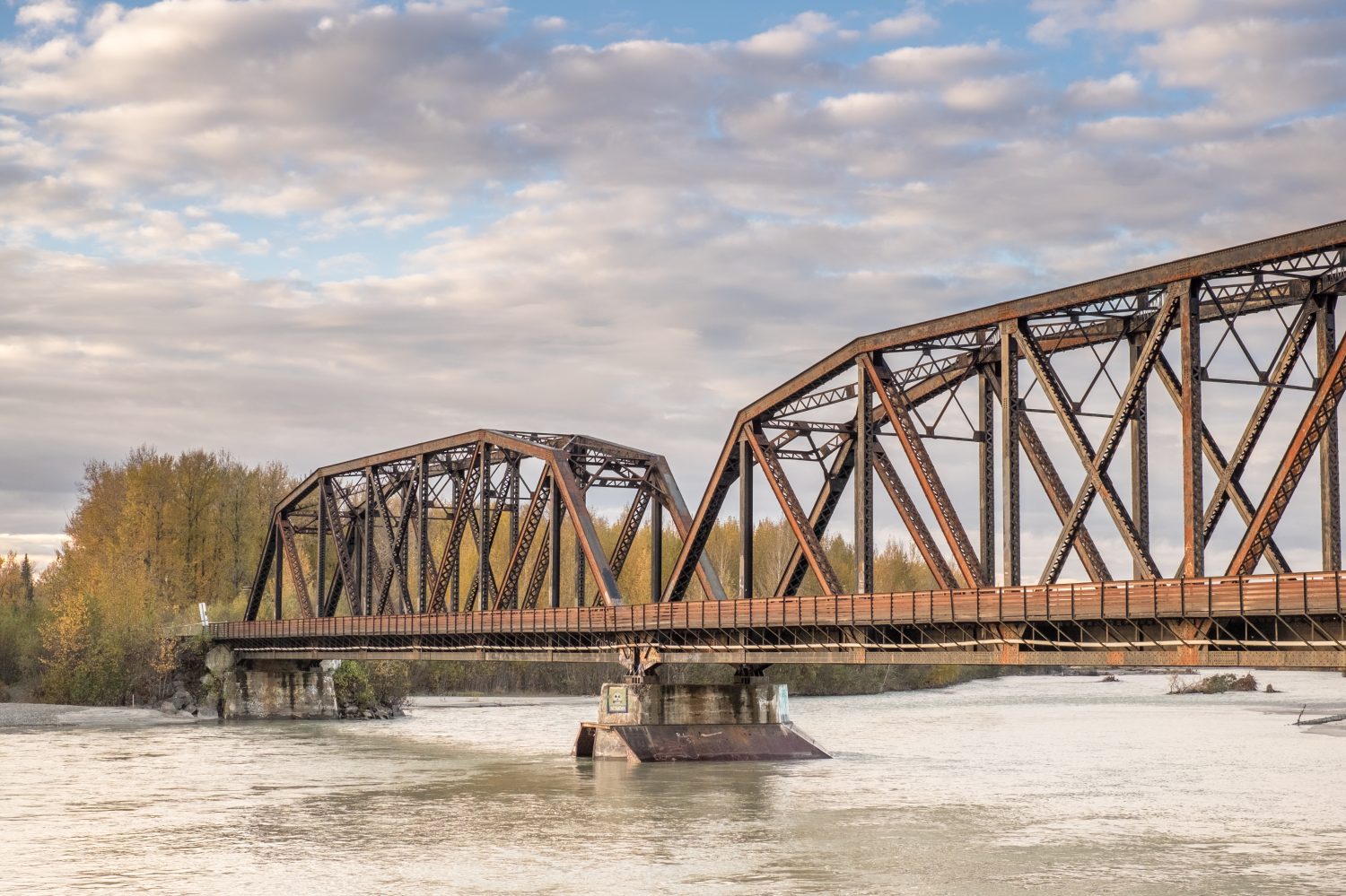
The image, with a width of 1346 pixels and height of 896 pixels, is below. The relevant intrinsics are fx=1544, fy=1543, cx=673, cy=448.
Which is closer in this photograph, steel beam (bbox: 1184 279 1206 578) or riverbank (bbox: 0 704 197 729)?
steel beam (bbox: 1184 279 1206 578)

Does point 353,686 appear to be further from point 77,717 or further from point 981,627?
point 981,627

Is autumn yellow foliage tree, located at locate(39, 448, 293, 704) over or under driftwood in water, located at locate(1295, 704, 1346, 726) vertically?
over

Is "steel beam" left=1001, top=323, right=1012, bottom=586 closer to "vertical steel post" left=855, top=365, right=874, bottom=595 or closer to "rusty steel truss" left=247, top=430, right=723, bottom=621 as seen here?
"vertical steel post" left=855, top=365, right=874, bottom=595

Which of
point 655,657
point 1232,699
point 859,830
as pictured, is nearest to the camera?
point 859,830

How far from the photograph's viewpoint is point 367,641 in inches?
3285

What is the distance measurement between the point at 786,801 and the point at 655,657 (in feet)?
52.1

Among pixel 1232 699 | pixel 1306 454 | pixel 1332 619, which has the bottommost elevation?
pixel 1232 699

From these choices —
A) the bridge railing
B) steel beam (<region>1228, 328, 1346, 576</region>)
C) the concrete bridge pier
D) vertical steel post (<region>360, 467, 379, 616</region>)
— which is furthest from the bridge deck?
the concrete bridge pier

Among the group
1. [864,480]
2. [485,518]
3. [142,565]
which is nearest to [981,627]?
[864,480]

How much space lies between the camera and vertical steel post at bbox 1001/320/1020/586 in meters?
43.9

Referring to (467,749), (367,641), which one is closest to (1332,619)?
(467,749)

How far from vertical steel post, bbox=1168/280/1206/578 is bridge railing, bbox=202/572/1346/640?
4.66 feet

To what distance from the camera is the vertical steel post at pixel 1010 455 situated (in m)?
43.9

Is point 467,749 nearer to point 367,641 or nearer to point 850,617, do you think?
point 367,641
